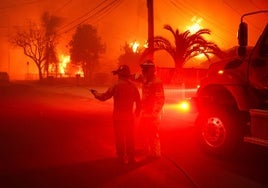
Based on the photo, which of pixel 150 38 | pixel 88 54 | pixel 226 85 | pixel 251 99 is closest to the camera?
pixel 251 99

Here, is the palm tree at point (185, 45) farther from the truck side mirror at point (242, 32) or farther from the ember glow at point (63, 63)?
the ember glow at point (63, 63)

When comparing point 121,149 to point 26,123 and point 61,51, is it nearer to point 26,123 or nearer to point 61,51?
point 26,123

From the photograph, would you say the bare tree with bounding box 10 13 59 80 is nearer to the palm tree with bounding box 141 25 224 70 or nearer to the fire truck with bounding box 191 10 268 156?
the palm tree with bounding box 141 25 224 70

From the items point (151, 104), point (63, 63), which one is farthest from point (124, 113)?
point (63, 63)

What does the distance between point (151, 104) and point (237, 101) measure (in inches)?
67.5

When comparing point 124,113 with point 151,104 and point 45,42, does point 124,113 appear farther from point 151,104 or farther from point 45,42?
point 45,42

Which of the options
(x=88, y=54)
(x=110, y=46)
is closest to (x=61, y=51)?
(x=110, y=46)

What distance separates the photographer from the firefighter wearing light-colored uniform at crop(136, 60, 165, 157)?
787cm

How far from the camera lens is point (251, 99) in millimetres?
7523

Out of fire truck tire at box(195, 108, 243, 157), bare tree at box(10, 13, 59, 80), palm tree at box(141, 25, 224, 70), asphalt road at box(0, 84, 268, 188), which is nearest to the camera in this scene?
asphalt road at box(0, 84, 268, 188)

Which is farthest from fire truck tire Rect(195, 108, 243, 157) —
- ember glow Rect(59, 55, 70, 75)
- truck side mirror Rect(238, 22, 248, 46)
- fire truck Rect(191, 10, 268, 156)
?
ember glow Rect(59, 55, 70, 75)

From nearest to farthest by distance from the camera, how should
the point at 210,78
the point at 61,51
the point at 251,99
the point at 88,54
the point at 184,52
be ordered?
the point at 251,99 < the point at 210,78 < the point at 184,52 < the point at 88,54 < the point at 61,51

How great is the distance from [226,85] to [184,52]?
15309 millimetres

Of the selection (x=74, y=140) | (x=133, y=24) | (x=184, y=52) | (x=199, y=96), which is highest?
(x=133, y=24)
